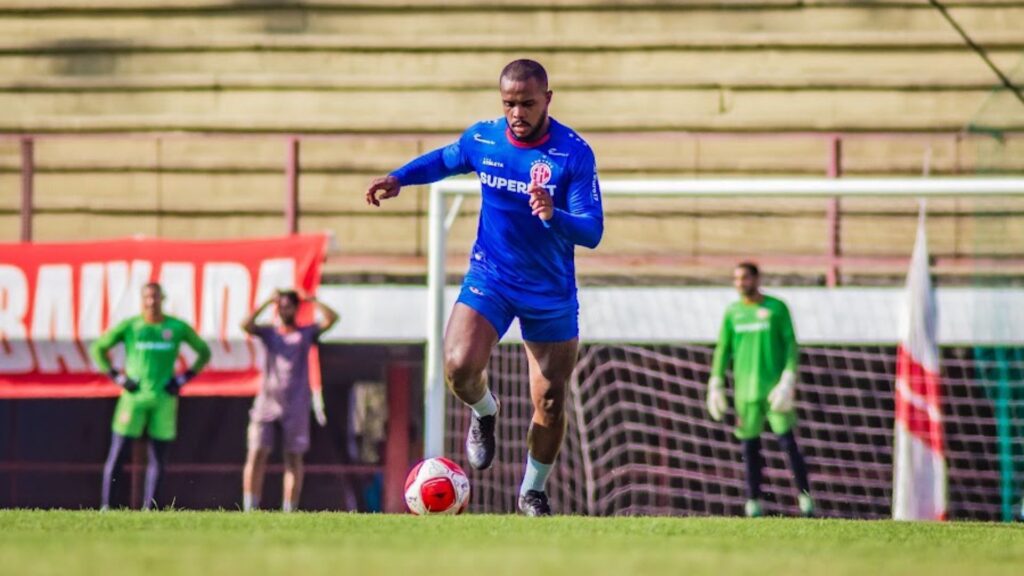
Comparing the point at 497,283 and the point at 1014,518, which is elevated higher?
the point at 497,283

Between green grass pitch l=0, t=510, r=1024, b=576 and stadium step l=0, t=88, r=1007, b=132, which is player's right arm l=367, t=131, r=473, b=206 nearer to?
green grass pitch l=0, t=510, r=1024, b=576

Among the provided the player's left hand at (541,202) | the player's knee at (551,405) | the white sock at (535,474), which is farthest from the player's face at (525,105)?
the white sock at (535,474)

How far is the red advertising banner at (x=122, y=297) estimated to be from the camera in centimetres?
1527

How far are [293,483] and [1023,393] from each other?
5.75 metres

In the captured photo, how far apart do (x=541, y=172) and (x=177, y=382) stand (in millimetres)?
6373

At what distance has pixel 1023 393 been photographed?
15.1m

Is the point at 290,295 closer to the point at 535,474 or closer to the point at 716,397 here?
the point at 716,397

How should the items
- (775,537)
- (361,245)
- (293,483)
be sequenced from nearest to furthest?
(775,537) < (293,483) < (361,245)

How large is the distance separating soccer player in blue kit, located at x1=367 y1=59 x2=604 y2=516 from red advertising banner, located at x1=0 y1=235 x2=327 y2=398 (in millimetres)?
6010

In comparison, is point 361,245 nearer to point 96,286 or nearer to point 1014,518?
point 96,286

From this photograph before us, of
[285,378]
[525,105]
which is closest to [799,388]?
[285,378]

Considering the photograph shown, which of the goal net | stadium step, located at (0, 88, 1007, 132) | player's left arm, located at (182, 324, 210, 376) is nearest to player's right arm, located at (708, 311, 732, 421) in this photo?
the goal net

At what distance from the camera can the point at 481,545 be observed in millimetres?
7070

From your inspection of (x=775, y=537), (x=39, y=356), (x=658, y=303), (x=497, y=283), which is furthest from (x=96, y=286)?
(x=775, y=537)
